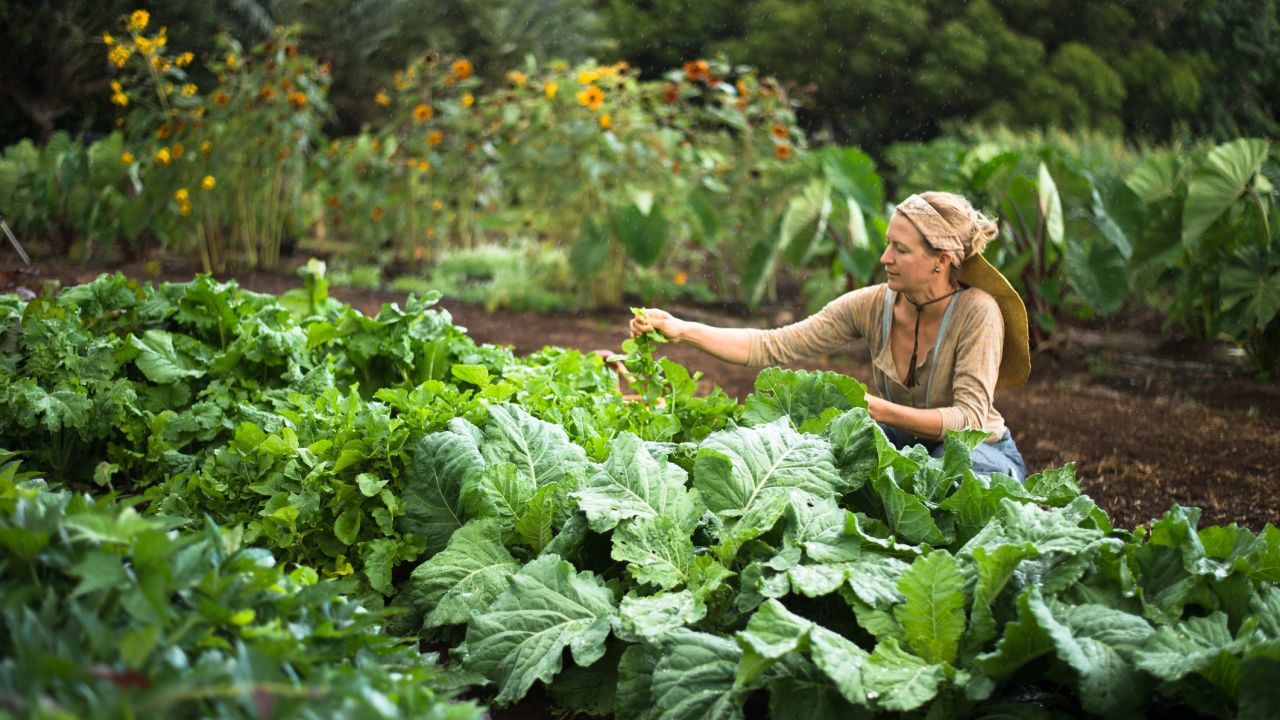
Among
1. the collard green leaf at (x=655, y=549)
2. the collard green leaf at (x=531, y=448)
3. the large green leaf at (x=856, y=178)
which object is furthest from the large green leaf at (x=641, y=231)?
the collard green leaf at (x=655, y=549)

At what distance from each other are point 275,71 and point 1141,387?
5.37 metres

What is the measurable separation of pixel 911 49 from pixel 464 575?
1623 cm

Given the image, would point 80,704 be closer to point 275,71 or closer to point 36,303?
point 36,303

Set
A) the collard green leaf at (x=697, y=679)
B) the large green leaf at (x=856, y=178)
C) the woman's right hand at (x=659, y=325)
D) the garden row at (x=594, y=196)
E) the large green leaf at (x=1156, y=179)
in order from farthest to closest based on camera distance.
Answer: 1. the large green leaf at (x=856, y=178)
2. the large green leaf at (x=1156, y=179)
3. the garden row at (x=594, y=196)
4. the woman's right hand at (x=659, y=325)
5. the collard green leaf at (x=697, y=679)

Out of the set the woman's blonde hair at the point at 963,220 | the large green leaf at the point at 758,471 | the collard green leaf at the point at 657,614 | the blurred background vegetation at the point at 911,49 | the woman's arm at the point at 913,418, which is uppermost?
the woman's blonde hair at the point at 963,220

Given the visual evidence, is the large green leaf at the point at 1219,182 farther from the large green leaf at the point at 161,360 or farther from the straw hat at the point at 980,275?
the large green leaf at the point at 161,360

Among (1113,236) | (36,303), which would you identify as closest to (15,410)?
(36,303)

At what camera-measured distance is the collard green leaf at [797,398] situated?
254 cm

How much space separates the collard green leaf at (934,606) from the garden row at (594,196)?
13.1ft

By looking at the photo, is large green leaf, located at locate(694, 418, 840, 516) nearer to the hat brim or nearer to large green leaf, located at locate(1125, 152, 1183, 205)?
the hat brim

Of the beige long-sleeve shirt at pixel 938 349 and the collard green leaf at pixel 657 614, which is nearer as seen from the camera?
the collard green leaf at pixel 657 614

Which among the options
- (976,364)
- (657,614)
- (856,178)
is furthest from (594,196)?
(657,614)

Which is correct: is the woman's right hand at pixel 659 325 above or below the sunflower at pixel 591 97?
below

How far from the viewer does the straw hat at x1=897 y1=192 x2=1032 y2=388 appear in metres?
2.79
